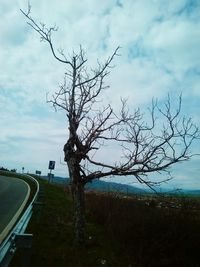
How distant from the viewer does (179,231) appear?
9.51 meters

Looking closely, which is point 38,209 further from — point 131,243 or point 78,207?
point 131,243

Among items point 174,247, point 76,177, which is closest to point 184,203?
point 174,247

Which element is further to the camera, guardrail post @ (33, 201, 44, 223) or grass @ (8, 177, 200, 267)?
guardrail post @ (33, 201, 44, 223)

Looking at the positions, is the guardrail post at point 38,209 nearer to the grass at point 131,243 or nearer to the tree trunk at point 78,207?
the grass at point 131,243

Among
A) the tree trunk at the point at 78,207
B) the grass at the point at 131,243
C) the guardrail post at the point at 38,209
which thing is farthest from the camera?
the guardrail post at the point at 38,209

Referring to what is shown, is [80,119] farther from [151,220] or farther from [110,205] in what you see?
[110,205]

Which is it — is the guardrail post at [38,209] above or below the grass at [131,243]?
above

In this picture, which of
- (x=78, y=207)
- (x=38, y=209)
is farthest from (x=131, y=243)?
(x=38, y=209)

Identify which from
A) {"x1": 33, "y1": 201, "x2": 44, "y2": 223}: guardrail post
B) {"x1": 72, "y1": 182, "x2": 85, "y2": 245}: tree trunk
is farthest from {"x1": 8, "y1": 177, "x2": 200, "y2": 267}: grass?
{"x1": 33, "y1": 201, "x2": 44, "y2": 223}: guardrail post

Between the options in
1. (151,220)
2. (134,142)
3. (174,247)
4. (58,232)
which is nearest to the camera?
(174,247)

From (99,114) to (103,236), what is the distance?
3.42m

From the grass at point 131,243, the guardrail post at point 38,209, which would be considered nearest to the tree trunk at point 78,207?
the grass at point 131,243

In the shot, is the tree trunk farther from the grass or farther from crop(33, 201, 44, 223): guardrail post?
crop(33, 201, 44, 223): guardrail post

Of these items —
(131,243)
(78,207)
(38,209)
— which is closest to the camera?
(131,243)
